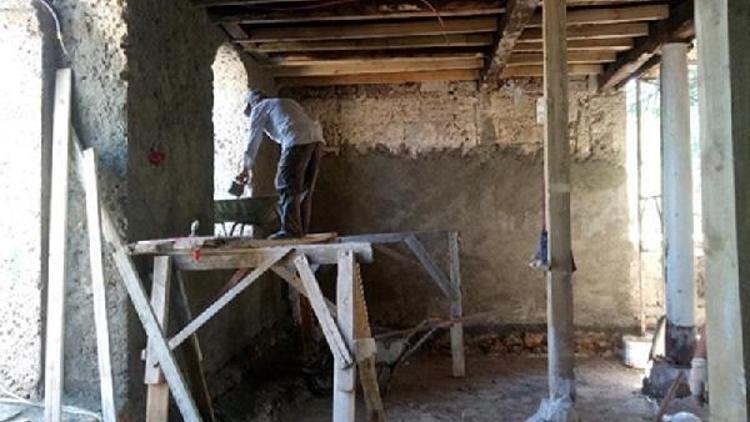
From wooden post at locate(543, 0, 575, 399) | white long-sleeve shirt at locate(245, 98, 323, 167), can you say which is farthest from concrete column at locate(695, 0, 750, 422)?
white long-sleeve shirt at locate(245, 98, 323, 167)

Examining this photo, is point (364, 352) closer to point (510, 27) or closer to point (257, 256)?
point (257, 256)

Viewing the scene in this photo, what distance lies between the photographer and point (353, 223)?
258 inches

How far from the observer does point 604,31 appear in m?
4.77

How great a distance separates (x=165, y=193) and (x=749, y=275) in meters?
2.94

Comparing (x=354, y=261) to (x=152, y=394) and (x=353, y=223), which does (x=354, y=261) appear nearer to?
(x=152, y=394)

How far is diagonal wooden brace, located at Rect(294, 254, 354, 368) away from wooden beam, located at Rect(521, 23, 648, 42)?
3079mm

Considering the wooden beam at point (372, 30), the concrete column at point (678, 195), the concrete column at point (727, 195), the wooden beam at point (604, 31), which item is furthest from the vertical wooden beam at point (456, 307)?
the concrete column at point (727, 195)

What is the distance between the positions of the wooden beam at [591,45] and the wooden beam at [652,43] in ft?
0.30

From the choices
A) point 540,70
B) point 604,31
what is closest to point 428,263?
point 604,31

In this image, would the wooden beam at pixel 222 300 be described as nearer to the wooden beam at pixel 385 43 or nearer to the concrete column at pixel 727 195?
the concrete column at pixel 727 195

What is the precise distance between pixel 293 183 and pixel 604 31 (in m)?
2.68

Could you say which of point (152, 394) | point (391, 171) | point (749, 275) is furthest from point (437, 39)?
point (749, 275)

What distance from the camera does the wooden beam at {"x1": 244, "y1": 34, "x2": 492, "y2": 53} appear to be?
4918mm

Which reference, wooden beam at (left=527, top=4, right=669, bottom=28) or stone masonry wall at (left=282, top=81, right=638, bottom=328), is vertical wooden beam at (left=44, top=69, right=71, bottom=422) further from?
stone masonry wall at (left=282, top=81, right=638, bottom=328)
